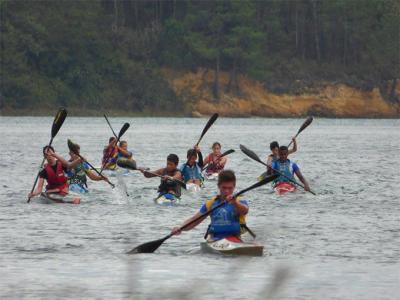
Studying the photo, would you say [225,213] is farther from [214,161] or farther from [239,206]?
[214,161]

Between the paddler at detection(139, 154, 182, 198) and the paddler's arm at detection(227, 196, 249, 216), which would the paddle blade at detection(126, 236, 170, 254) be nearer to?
the paddler's arm at detection(227, 196, 249, 216)

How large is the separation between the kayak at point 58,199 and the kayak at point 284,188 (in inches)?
228

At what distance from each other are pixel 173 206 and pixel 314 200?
178 inches

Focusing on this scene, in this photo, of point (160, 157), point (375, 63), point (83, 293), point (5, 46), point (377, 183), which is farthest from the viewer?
point (375, 63)

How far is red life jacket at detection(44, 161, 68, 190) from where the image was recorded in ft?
88.9

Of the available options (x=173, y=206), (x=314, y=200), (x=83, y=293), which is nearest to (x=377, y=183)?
(x=314, y=200)

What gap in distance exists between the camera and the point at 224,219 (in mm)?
19172

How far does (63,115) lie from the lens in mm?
29734

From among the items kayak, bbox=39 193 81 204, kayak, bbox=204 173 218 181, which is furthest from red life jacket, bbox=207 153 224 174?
kayak, bbox=39 193 81 204

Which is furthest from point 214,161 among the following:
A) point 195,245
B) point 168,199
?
point 195,245

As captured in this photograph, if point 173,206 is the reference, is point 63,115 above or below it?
above

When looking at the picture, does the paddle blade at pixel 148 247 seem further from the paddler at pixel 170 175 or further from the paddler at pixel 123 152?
the paddler at pixel 123 152

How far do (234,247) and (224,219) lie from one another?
0.52m

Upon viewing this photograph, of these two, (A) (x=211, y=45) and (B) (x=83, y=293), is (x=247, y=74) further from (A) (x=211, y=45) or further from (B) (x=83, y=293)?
(B) (x=83, y=293)
